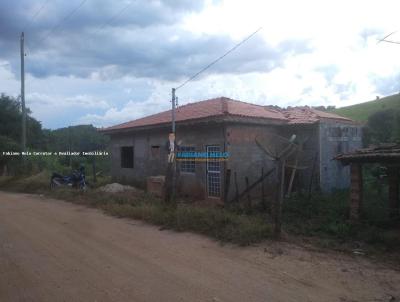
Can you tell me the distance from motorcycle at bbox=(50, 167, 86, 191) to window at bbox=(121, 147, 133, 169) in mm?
2096

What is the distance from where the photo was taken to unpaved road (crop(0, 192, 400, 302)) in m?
4.88

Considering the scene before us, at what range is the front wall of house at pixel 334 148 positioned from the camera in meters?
14.0

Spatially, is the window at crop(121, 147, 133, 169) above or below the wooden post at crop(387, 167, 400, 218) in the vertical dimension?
above

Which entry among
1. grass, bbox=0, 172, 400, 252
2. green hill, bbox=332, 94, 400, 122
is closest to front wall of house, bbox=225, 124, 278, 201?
grass, bbox=0, 172, 400, 252

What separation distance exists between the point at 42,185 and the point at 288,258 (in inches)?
600

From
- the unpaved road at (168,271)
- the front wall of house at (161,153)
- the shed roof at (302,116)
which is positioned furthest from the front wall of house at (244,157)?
the unpaved road at (168,271)

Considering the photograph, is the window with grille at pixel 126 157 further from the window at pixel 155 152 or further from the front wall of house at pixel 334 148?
the front wall of house at pixel 334 148

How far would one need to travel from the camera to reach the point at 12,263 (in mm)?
6156

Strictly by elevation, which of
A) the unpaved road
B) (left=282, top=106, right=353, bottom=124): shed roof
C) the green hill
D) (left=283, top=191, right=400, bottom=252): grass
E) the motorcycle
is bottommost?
the unpaved road

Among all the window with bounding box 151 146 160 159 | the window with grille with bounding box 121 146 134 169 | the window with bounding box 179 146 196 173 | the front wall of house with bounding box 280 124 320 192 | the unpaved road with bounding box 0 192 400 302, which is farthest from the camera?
the window with grille with bounding box 121 146 134 169

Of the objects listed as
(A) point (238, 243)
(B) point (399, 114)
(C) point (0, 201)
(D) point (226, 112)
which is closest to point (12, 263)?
(A) point (238, 243)

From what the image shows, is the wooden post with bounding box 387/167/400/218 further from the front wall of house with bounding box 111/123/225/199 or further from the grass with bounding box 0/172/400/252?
the front wall of house with bounding box 111/123/225/199

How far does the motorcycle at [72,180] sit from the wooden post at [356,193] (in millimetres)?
12068

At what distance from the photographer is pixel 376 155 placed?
856cm
